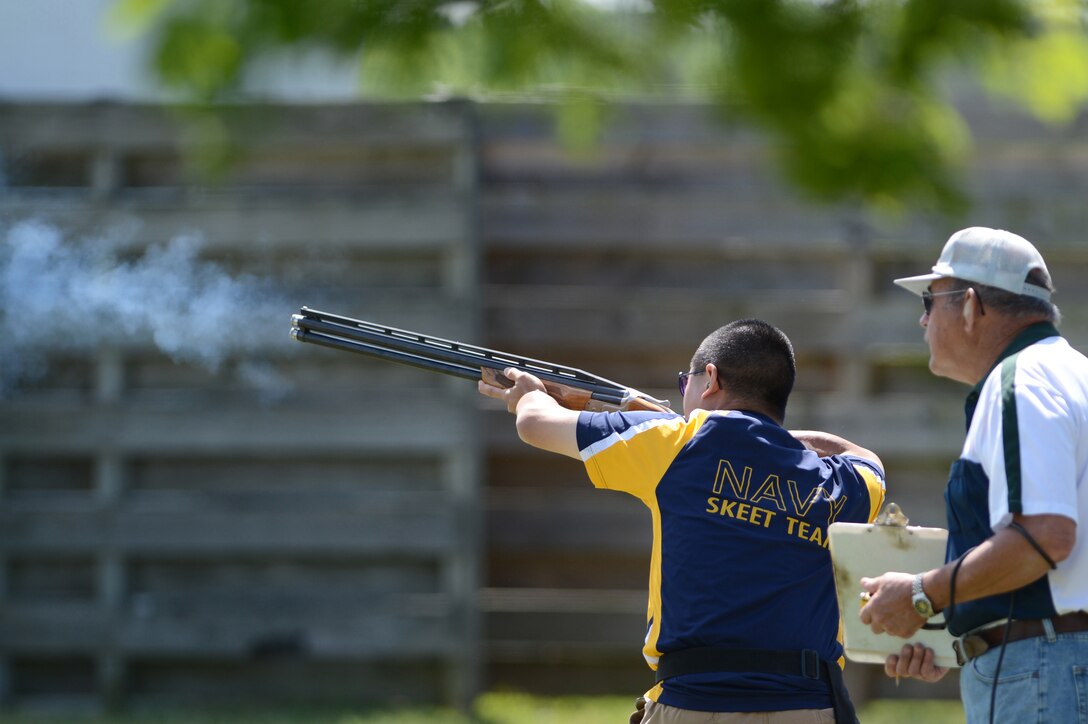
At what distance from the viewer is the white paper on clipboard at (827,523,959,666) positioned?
2896 millimetres

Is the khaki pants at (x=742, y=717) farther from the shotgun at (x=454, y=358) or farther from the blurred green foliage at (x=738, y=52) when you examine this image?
the blurred green foliage at (x=738, y=52)

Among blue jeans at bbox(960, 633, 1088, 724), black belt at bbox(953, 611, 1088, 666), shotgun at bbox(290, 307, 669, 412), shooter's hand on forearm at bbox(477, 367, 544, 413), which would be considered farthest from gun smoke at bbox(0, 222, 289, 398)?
blue jeans at bbox(960, 633, 1088, 724)

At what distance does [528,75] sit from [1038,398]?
2.47 m

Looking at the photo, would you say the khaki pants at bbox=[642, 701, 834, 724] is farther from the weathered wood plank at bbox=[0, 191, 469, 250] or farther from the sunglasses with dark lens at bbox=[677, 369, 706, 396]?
the weathered wood plank at bbox=[0, 191, 469, 250]

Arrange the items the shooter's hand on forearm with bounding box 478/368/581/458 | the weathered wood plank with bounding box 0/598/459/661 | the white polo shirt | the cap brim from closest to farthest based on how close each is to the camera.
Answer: the white polo shirt, the cap brim, the shooter's hand on forearm with bounding box 478/368/581/458, the weathered wood plank with bounding box 0/598/459/661

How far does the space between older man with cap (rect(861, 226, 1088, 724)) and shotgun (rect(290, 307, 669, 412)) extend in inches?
42.7

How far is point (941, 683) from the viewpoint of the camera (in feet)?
20.6

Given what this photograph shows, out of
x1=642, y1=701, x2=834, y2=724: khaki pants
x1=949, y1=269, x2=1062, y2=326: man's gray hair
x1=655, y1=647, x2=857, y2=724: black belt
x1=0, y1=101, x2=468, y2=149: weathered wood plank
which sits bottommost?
x1=642, y1=701, x2=834, y2=724: khaki pants

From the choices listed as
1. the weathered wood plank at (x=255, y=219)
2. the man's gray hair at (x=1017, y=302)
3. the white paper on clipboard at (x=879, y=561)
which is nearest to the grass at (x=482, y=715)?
the weathered wood plank at (x=255, y=219)

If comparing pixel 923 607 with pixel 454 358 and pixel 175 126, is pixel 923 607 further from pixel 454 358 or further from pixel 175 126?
pixel 175 126

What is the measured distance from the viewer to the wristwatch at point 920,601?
8.89 ft

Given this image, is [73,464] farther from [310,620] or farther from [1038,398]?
[1038,398]

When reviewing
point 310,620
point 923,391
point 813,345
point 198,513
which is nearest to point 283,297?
point 198,513

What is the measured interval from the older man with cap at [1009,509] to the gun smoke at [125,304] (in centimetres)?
400
